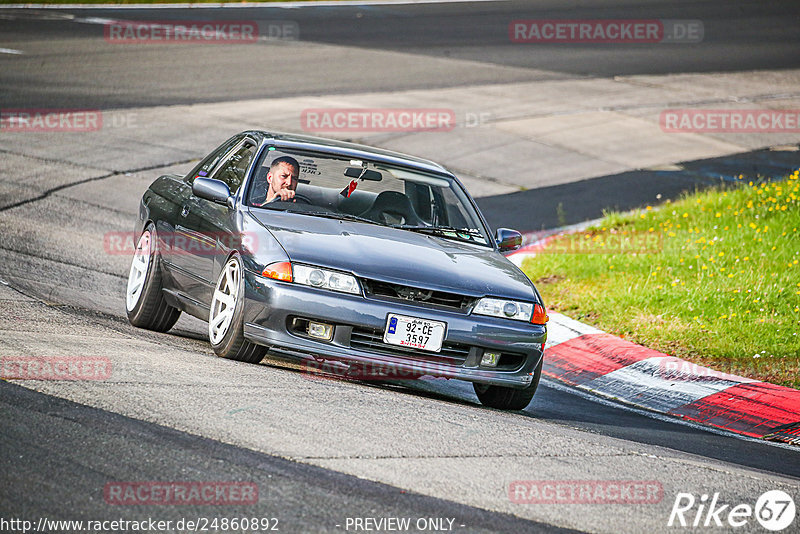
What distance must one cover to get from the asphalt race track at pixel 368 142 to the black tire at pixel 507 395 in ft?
0.37

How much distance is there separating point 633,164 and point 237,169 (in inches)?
413

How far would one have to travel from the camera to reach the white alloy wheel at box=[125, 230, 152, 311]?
8.25 meters

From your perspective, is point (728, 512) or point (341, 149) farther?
point (341, 149)

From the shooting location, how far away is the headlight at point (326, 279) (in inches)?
257

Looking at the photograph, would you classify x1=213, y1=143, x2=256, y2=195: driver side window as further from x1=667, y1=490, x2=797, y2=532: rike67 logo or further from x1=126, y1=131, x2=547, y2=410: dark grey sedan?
x1=667, y1=490, x2=797, y2=532: rike67 logo

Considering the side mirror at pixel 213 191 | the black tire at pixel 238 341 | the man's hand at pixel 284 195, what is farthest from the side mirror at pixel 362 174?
the black tire at pixel 238 341

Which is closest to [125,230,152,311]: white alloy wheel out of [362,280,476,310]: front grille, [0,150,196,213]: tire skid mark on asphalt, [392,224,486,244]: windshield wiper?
[392,224,486,244]: windshield wiper

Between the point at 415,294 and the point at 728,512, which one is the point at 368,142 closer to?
the point at 415,294

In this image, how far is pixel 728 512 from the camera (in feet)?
16.5

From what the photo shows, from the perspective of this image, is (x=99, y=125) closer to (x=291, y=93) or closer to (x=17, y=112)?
(x=17, y=112)

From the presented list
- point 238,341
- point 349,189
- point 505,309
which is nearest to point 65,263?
point 349,189

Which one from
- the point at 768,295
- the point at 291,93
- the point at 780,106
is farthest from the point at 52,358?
the point at 780,106

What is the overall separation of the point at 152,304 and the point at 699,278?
5218mm

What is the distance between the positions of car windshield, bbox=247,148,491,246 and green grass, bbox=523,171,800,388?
7.05 feet
